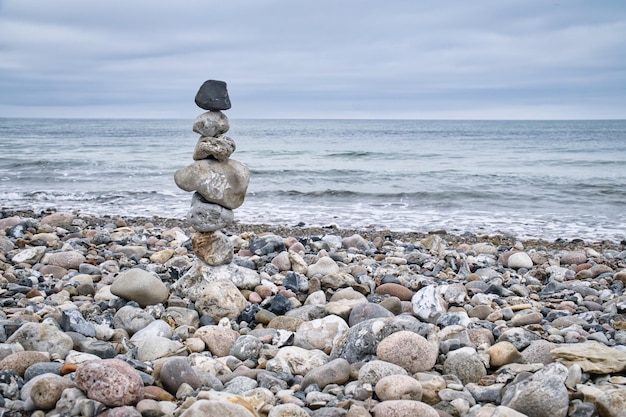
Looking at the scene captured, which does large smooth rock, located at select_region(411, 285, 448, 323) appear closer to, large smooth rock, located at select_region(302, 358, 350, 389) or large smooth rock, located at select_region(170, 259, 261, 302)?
large smooth rock, located at select_region(302, 358, 350, 389)

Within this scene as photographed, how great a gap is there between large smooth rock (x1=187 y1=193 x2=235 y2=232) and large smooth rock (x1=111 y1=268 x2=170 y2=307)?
749 millimetres

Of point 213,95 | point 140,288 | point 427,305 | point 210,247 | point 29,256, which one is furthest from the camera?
point 29,256

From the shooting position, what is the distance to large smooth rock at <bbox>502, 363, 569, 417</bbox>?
3.88m

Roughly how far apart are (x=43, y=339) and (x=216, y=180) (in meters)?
2.42

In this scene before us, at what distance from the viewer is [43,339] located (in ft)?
15.5

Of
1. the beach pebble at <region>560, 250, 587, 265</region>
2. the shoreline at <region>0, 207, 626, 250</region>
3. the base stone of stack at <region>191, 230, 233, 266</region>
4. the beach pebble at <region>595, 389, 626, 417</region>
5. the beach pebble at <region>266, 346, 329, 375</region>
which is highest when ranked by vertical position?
the base stone of stack at <region>191, 230, 233, 266</region>

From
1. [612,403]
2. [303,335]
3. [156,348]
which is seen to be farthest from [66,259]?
[612,403]

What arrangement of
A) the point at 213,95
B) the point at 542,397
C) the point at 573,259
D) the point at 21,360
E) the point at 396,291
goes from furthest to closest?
the point at 573,259 < the point at 396,291 < the point at 213,95 < the point at 21,360 < the point at 542,397

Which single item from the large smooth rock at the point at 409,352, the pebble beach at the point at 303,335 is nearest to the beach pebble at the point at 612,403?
the pebble beach at the point at 303,335

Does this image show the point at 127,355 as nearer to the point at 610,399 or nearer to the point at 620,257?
the point at 610,399

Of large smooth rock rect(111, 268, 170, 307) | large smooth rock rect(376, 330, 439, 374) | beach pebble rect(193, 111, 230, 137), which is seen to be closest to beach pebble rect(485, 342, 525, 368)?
large smooth rock rect(376, 330, 439, 374)

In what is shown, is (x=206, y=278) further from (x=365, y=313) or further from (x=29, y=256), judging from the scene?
(x=29, y=256)

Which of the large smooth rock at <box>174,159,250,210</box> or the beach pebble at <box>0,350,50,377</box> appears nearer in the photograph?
the beach pebble at <box>0,350,50,377</box>

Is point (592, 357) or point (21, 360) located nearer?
point (21, 360)
